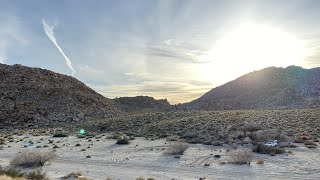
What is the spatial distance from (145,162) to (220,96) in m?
110

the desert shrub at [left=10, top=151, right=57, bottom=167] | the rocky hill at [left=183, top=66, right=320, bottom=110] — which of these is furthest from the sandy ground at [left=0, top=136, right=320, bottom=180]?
the rocky hill at [left=183, top=66, right=320, bottom=110]

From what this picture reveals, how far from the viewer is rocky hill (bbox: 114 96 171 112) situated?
343 feet

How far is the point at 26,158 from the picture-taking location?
919 inches

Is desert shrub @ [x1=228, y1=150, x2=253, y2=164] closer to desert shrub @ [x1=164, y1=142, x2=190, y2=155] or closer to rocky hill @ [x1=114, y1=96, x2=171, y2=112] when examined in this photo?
desert shrub @ [x1=164, y1=142, x2=190, y2=155]

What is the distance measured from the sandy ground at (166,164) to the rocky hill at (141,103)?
71732 millimetres

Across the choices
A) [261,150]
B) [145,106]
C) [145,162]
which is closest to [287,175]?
[261,150]

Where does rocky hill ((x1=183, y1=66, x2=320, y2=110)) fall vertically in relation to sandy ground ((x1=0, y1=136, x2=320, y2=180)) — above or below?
above

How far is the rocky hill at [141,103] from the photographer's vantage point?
104688mm

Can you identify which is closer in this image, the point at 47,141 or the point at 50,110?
the point at 47,141

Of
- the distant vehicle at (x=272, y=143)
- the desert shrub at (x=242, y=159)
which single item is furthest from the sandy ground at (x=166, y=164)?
the distant vehicle at (x=272, y=143)

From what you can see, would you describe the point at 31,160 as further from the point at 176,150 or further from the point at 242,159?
the point at 242,159

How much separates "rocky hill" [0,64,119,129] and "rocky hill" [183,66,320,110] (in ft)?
100

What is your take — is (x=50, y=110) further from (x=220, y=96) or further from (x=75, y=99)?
A: (x=220, y=96)

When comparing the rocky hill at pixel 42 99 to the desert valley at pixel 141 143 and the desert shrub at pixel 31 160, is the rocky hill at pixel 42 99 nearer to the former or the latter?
the desert valley at pixel 141 143
